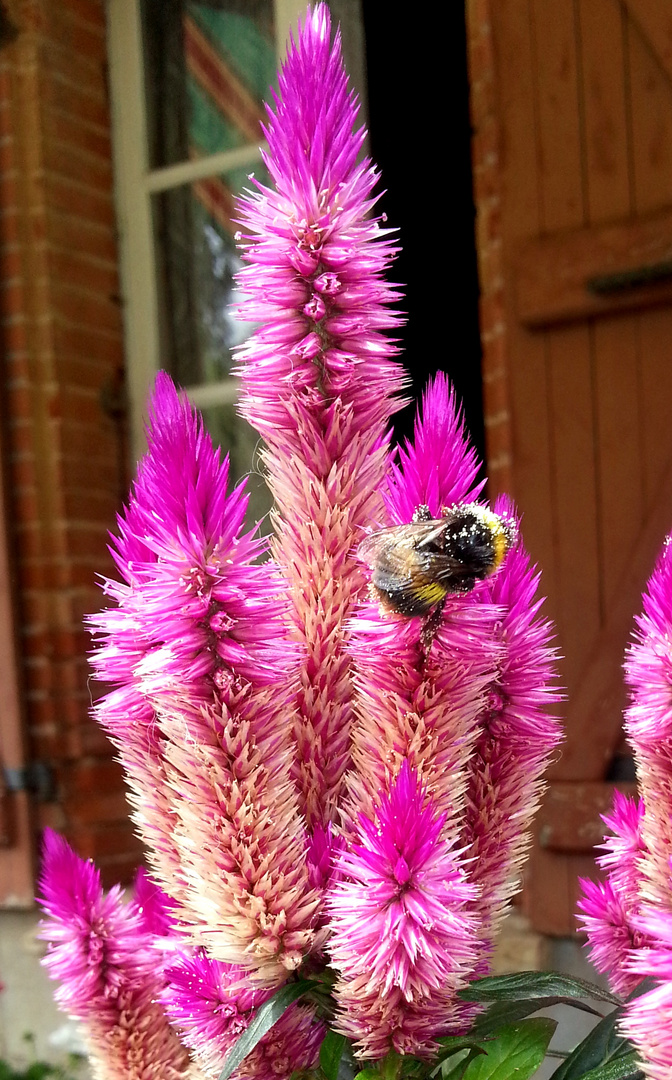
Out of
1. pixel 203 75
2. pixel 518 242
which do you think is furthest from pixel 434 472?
pixel 203 75

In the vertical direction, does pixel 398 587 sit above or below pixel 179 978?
above

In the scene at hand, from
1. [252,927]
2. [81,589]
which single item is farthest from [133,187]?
[252,927]

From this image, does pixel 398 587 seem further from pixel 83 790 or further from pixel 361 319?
pixel 83 790

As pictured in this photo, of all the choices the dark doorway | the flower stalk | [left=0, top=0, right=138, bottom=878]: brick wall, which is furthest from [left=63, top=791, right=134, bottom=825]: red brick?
the flower stalk

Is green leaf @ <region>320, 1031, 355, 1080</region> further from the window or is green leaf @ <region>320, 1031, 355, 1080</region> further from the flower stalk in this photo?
the window

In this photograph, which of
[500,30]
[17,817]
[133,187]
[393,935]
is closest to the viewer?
[393,935]

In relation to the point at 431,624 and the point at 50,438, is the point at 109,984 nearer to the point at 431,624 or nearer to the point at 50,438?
the point at 431,624
